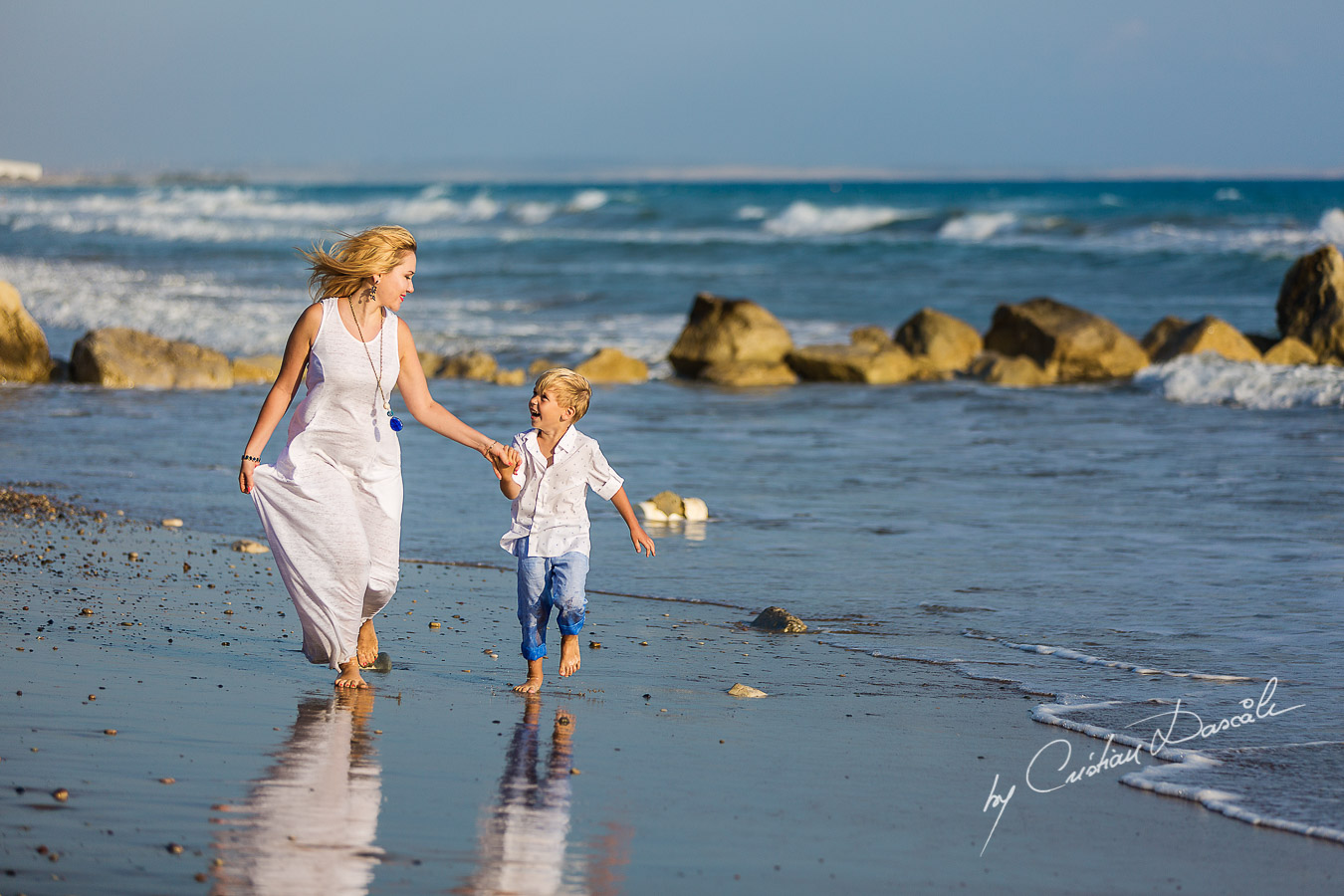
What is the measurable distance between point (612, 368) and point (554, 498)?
44.6 ft

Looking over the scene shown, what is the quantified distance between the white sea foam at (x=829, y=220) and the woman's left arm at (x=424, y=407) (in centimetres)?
4985

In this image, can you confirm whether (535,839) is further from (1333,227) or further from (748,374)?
(1333,227)

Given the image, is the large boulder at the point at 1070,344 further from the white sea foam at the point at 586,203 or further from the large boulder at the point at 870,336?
the white sea foam at the point at 586,203

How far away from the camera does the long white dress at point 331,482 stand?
521 cm

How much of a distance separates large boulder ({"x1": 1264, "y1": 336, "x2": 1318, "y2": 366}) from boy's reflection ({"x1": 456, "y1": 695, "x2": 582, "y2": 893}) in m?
15.8

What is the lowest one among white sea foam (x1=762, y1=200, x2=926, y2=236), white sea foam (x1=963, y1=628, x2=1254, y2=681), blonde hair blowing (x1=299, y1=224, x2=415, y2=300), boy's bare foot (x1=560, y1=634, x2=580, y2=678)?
white sea foam (x1=963, y1=628, x2=1254, y2=681)

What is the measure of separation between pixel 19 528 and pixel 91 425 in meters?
5.39

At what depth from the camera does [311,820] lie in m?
3.87

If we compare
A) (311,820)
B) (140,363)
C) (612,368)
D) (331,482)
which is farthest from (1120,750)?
(612,368)

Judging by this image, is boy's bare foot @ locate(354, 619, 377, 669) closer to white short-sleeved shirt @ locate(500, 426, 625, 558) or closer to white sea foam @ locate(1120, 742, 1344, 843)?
white short-sleeved shirt @ locate(500, 426, 625, 558)

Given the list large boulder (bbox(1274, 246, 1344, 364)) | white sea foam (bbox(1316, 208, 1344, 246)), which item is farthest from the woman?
white sea foam (bbox(1316, 208, 1344, 246))

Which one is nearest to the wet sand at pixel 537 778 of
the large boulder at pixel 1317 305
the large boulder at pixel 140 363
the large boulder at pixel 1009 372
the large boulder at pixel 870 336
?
the large boulder at pixel 140 363

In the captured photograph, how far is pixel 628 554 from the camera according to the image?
850 centimetres

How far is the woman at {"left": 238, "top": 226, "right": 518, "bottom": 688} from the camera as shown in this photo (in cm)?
519
